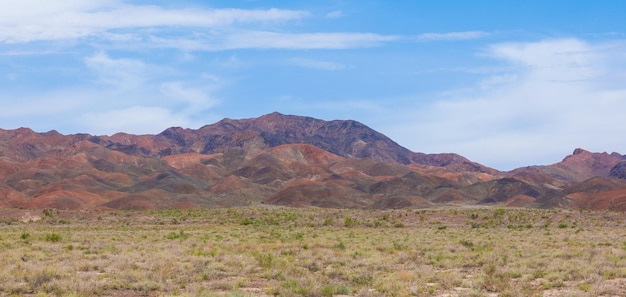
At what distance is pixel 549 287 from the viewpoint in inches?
696

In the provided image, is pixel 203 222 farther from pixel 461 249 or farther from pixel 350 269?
pixel 350 269

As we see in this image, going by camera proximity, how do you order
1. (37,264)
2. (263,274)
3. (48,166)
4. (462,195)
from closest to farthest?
(263,274) < (37,264) < (462,195) < (48,166)

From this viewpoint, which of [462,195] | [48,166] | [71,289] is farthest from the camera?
[48,166]

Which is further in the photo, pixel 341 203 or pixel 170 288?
pixel 341 203

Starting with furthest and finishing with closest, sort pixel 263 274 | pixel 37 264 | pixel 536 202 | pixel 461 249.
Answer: pixel 536 202
pixel 461 249
pixel 37 264
pixel 263 274

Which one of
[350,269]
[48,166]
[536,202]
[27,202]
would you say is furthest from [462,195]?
[350,269]

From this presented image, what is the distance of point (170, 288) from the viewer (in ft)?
58.1

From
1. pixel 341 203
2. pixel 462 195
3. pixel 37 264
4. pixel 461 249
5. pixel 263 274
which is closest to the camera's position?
pixel 263 274

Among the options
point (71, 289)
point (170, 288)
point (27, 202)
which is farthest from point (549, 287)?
point (27, 202)

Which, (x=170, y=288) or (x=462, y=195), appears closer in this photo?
(x=170, y=288)

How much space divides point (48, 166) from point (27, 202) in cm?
6878

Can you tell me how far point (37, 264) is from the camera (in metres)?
22.3

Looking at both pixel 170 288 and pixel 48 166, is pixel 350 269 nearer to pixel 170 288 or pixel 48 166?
pixel 170 288

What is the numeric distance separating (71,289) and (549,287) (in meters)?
13.4
